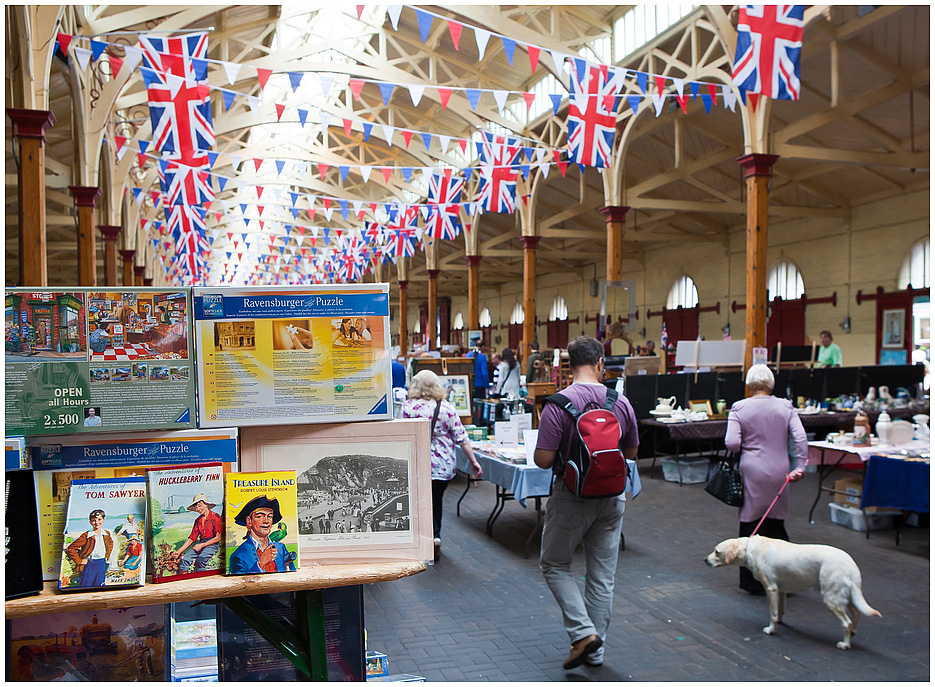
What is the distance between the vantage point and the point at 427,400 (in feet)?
19.8

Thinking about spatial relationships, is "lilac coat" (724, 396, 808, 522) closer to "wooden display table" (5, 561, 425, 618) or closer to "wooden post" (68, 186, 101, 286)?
"wooden display table" (5, 561, 425, 618)

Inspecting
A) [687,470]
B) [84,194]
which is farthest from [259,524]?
[84,194]

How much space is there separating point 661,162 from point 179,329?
734 inches

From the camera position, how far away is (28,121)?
26.0 ft

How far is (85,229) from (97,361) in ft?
39.6

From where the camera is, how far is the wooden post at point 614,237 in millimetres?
14602

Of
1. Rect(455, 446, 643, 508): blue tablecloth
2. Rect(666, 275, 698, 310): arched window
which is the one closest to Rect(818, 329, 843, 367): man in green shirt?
Rect(455, 446, 643, 508): blue tablecloth

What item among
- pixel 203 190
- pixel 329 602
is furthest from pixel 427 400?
pixel 203 190

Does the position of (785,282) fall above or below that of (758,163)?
below

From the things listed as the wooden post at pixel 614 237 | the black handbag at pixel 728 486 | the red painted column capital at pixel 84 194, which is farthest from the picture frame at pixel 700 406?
the red painted column capital at pixel 84 194

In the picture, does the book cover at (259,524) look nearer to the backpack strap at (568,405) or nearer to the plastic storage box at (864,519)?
the backpack strap at (568,405)

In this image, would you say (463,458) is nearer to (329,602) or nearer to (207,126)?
(329,602)

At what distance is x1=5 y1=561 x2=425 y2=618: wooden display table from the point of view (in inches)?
78.7

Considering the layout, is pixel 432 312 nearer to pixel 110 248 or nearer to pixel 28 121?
pixel 110 248
